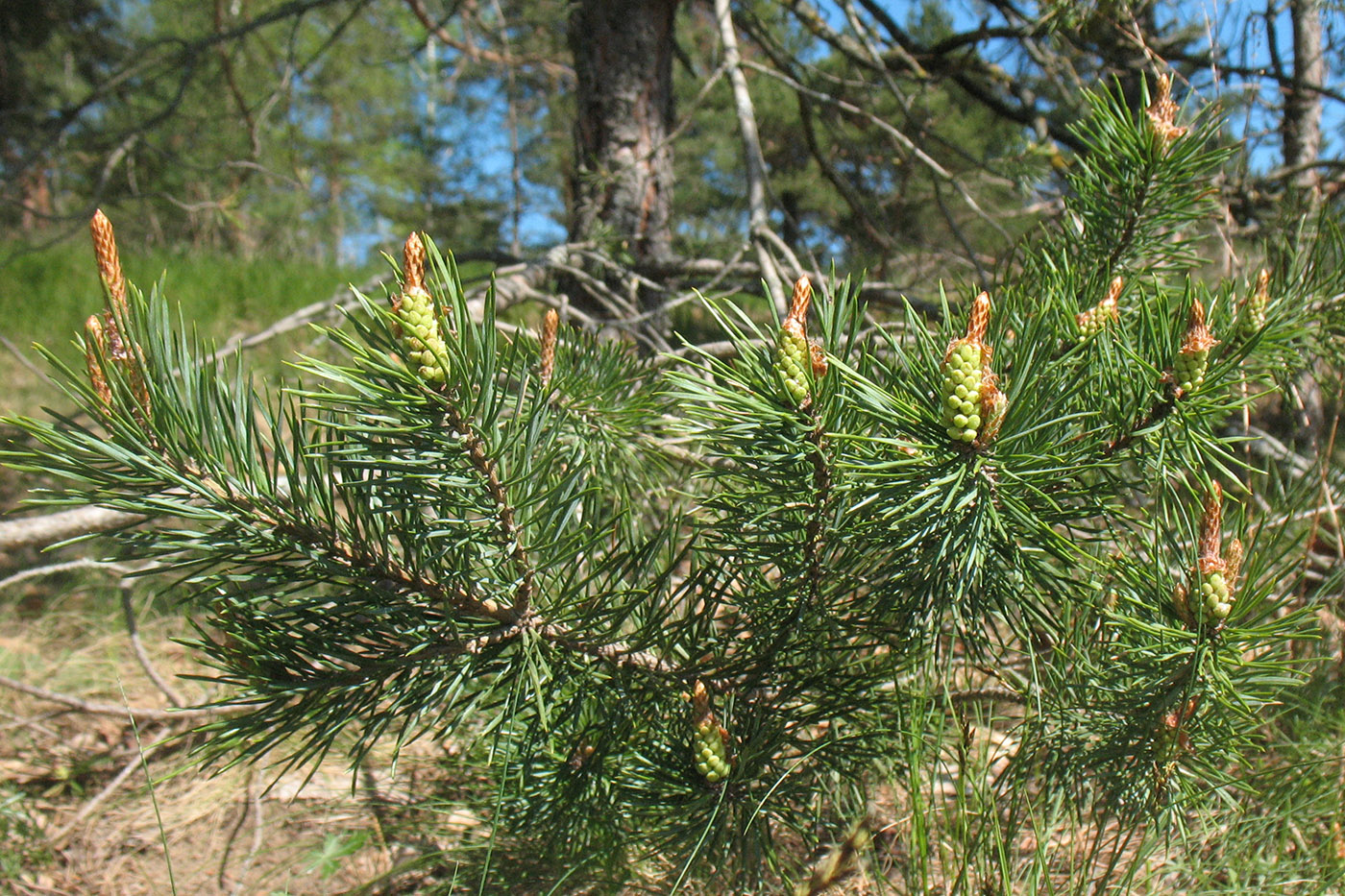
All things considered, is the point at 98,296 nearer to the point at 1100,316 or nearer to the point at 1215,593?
the point at 1100,316

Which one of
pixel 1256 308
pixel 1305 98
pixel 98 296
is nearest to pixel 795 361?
pixel 1256 308

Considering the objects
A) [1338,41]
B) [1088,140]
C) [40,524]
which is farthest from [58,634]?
[1338,41]

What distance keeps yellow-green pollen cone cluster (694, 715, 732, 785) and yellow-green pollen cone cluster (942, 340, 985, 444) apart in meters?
0.33

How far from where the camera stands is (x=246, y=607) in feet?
1.99

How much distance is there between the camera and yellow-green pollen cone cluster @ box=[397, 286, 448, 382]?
0.47m

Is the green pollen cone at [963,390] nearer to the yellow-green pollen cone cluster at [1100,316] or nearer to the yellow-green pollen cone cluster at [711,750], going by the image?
the yellow-green pollen cone cluster at [1100,316]

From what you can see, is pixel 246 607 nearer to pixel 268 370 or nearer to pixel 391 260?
pixel 391 260

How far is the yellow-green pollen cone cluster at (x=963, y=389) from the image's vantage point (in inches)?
19.3

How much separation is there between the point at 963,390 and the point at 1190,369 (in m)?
0.18

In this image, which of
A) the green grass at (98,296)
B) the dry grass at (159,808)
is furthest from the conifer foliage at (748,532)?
the green grass at (98,296)

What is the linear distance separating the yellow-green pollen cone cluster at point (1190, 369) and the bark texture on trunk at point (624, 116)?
161cm

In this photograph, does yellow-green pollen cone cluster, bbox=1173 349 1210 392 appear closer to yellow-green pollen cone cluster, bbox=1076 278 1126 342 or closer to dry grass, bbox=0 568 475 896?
yellow-green pollen cone cluster, bbox=1076 278 1126 342

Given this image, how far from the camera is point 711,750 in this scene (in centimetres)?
69

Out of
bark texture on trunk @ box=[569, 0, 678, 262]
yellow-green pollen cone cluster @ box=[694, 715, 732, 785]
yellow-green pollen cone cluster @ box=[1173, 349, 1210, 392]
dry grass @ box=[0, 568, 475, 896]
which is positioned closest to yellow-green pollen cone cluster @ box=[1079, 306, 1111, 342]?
yellow-green pollen cone cluster @ box=[1173, 349, 1210, 392]
